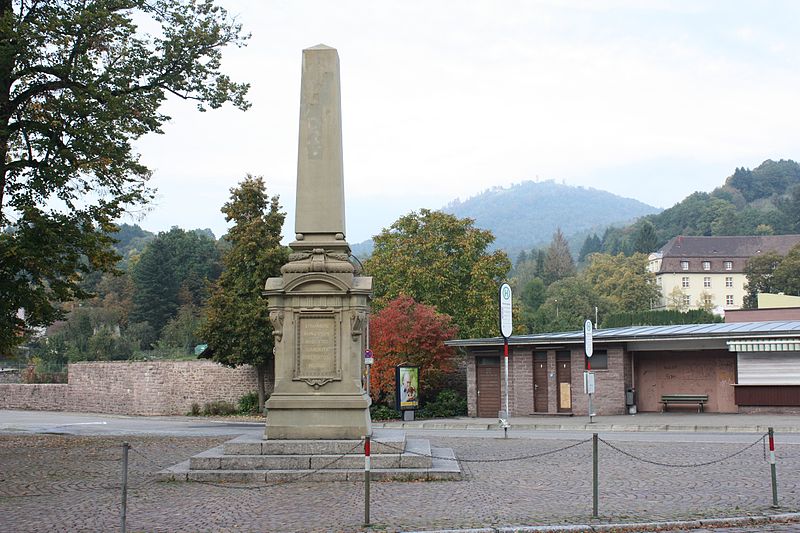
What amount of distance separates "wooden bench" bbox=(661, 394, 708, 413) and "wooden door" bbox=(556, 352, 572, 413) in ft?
11.6

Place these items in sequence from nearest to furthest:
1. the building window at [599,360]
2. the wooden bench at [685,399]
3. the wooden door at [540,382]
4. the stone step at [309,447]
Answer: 1. the stone step at [309,447]
2. the wooden bench at [685,399]
3. the building window at [599,360]
4. the wooden door at [540,382]

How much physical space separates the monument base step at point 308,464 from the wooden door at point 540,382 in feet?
62.0

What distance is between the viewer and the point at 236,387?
140ft

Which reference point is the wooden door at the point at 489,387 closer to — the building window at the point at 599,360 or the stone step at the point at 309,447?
the building window at the point at 599,360

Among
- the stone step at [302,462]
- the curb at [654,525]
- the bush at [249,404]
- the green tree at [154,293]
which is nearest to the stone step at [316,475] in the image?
the stone step at [302,462]

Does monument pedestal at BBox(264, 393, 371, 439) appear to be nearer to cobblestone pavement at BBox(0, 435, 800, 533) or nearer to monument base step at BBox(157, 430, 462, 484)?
monument base step at BBox(157, 430, 462, 484)

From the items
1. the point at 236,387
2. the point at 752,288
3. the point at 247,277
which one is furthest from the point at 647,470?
the point at 752,288

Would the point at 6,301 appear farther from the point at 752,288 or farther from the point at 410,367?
the point at 752,288

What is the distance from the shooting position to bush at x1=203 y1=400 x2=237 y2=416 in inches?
1649

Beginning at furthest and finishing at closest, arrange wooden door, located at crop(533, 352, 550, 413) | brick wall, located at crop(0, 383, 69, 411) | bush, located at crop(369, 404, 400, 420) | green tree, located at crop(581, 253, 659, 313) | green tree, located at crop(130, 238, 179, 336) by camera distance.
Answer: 1. green tree, located at crop(581, 253, 659, 313)
2. green tree, located at crop(130, 238, 179, 336)
3. brick wall, located at crop(0, 383, 69, 411)
4. bush, located at crop(369, 404, 400, 420)
5. wooden door, located at crop(533, 352, 550, 413)

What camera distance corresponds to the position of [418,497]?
39.4ft

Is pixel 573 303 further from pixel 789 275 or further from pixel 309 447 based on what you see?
pixel 309 447

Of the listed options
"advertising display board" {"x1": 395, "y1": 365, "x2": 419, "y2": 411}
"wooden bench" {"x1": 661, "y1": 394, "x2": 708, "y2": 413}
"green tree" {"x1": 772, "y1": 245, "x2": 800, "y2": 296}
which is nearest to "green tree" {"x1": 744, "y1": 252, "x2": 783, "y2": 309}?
"green tree" {"x1": 772, "y1": 245, "x2": 800, "y2": 296}

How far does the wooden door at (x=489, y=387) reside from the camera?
1340 inches
